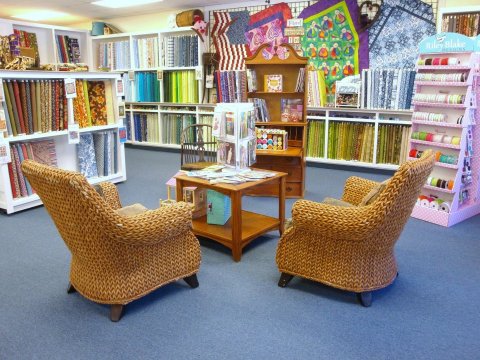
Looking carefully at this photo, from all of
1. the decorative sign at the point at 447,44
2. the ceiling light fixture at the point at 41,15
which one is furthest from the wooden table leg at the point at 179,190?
the ceiling light fixture at the point at 41,15

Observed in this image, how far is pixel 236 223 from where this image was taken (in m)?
2.80

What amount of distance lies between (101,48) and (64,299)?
6.04 m

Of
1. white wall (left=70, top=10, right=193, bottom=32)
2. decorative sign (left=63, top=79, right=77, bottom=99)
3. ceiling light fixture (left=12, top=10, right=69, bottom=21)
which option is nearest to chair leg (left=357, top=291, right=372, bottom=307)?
decorative sign (left=63, top=79, right=77, bottom=99)

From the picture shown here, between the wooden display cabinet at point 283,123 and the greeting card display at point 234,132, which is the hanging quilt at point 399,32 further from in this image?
the greeting card display at point 234,132

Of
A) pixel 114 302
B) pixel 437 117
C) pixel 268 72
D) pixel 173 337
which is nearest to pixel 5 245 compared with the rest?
pixel 114 302

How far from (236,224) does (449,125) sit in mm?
2010

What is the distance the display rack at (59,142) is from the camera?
12.3 feet

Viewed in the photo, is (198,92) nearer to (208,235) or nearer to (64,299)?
(208,235)

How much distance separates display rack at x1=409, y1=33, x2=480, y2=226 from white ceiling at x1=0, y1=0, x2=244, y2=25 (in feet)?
11.2

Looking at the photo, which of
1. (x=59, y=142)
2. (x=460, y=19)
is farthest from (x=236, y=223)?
(x=460, y=19)

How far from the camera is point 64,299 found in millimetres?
2402

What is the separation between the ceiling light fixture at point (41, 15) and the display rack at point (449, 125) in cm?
601

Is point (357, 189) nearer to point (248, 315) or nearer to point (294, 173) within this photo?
point (248, 315)

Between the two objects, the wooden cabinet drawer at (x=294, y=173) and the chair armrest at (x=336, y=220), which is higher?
the chair armrest at (x=336, y=220)
